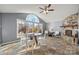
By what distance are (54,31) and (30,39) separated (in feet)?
1.27

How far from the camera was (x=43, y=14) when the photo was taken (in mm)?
2658

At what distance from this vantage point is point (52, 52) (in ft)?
8.89

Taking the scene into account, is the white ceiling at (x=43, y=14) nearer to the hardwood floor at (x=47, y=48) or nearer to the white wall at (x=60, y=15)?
the white wall at (x=60, y=15)

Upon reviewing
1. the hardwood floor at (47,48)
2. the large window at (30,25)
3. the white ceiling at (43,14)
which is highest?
the white ceiling at (43,14)

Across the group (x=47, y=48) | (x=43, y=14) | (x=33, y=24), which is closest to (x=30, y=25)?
(x=33, y=24)

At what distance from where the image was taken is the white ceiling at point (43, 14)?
8.68ft

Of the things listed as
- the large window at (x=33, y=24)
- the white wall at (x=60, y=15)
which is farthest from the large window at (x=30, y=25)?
the white wall at (x=60, y=15)

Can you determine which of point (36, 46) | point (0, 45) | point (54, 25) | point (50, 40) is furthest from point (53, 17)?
point (0, 45)

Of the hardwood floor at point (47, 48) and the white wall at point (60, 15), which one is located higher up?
the white wall at point (60, 15)

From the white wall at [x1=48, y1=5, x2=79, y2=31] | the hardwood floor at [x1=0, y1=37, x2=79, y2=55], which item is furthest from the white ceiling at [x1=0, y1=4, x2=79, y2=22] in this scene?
the hardwood floor at [x1=0, y1=37, x2=79, y2=55]

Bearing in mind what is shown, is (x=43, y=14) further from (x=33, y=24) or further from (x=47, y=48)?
(x=47, y=48)

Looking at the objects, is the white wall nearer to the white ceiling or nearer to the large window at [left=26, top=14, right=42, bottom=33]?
the white ceiling
